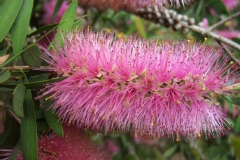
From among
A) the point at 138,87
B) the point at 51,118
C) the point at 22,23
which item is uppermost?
the point at 22,23

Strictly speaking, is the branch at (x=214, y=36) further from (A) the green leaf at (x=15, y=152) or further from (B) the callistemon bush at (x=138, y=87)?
(A) the green leaf at (x=15, y=152)

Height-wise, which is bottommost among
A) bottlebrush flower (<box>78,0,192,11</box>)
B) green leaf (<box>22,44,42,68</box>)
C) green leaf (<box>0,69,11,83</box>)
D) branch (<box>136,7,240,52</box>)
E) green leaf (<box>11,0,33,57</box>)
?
green leaf (<box>0,69,11,83</box>)

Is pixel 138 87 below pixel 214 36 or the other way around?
below

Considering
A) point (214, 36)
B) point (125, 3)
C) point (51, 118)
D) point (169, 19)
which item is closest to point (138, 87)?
point (51, 118)

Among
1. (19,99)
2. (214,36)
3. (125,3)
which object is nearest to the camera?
(19,99)

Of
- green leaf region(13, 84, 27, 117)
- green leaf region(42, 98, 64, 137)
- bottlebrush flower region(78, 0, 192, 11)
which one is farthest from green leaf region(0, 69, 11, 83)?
bottlebrush flower region(78, 0, 192, 11)

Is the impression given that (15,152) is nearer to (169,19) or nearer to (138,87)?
(138,87)

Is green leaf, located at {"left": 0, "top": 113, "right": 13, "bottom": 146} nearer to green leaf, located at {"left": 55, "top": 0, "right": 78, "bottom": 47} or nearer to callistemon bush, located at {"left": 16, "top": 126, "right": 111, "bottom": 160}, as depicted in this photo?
callistemon bush, located at {"left": 16, "top": 126, "right": 111, "bottom": 160}

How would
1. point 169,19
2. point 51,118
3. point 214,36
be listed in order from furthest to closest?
point 169,19 → point 214,36 → point 51,118
